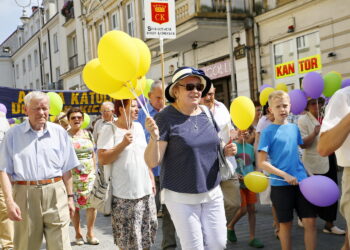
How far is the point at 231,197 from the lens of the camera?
4918 mm

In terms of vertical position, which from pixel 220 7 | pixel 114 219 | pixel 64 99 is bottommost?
pixel 114 219

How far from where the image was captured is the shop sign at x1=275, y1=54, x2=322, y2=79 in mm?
12252

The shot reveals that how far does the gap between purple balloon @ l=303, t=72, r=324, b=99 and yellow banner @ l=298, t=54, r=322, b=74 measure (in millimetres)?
6170

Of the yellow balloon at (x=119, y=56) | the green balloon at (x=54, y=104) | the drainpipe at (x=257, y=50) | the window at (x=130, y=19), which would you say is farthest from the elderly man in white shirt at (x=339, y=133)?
the window at (x=130, y=19)

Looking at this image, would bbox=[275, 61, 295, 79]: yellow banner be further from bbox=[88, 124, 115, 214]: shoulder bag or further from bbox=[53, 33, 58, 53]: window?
Result: bbox=[53, 33, 58, 53]: window

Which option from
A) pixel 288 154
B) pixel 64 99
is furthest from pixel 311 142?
pixel 64 99

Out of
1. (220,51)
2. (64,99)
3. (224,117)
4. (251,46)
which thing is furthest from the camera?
(220,51)

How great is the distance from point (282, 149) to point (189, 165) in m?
1.35

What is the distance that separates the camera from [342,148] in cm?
266

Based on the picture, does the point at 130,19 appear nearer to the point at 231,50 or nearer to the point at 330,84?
the point at 231,50

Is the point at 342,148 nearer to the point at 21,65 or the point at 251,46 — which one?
the point at 251,46

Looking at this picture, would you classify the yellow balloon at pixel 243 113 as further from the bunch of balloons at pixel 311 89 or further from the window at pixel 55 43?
the window at pixel 55 43

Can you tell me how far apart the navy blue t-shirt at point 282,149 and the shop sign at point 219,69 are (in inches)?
438

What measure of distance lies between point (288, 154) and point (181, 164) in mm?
1417
